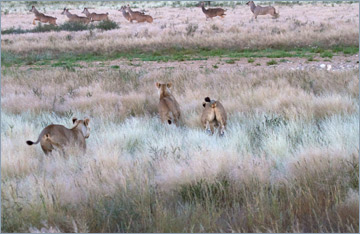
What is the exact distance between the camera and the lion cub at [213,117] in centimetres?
→ 794

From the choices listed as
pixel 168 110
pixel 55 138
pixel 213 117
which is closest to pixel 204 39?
pixel 168 110

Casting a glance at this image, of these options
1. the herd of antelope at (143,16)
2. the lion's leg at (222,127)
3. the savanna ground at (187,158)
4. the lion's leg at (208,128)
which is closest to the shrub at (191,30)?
the herd of antelope at (143,16)

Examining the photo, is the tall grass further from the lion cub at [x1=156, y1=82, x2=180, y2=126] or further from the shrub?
the shrub

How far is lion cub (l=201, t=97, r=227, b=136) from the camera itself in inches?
313

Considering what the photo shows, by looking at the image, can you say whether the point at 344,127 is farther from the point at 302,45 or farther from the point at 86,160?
the point at 302,45

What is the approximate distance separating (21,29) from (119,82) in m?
24.7

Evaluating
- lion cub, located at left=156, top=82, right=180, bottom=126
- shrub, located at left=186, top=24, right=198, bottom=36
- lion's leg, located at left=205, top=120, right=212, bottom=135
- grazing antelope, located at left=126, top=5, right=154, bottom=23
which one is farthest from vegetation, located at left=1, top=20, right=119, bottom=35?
lion's leg, located at left=205, top=120, right=212, bottom=135

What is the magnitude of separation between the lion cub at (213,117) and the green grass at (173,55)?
427 inches

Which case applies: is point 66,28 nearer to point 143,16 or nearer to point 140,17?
point 140,17

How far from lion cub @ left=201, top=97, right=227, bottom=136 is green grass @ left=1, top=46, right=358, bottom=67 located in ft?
35.6

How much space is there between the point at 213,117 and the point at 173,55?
14.5 m

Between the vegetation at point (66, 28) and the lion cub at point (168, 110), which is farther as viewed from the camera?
the vegetation at point (66, 28)

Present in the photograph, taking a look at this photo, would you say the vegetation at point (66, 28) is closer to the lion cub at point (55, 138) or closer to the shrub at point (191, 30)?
the shrub at point (191, 30)

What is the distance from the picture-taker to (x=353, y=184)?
486cm
